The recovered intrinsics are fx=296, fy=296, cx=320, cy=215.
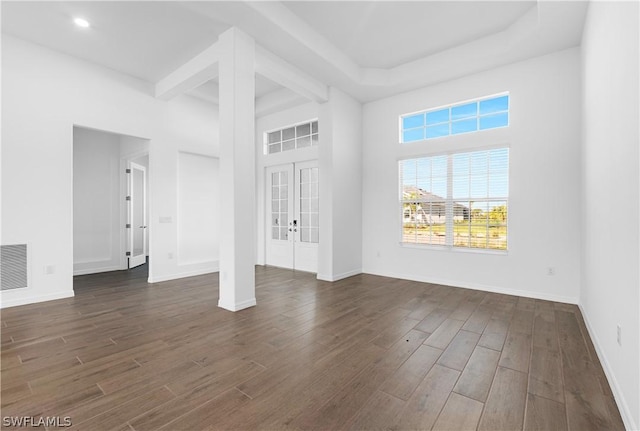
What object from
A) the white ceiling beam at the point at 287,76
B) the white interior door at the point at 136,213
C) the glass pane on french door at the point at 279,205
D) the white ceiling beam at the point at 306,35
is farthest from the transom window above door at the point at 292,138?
the white interior door at the point at 136,213

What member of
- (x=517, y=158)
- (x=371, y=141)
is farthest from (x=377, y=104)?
(x=517, y=158)

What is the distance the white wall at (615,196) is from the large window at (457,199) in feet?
4.74

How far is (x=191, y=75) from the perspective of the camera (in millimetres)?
4410

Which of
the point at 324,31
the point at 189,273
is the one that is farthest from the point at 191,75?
the point at 189,273

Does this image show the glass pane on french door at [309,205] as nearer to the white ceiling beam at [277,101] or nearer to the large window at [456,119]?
the white ceiling beam at [277,101]

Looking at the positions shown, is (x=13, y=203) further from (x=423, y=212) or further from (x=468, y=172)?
(x=468, y=172)

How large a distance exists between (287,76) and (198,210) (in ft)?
10.3

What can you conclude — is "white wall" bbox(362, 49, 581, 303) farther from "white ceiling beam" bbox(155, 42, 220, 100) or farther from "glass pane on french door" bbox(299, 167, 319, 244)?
"white ceiling beam" bbox(155, 42, 220, 100)

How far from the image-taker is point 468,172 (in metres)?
4.77

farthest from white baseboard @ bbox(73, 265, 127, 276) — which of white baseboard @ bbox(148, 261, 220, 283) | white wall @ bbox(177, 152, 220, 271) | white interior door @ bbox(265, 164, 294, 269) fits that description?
white interior door @ bbox(265, 164, 294, 269)

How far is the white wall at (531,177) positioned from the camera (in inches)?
154

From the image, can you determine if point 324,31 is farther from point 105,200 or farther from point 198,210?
point 105,200

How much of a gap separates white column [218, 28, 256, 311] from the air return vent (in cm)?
260

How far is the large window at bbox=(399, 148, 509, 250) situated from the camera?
4500mm
